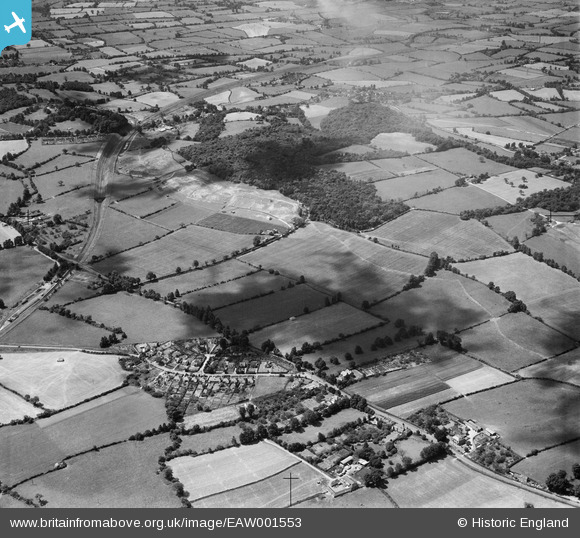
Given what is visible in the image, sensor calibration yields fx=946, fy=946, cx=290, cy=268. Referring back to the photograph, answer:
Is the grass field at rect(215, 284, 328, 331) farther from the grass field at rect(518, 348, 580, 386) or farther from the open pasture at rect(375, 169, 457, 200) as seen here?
the open pasture at rect(375, 169, 457, 200)

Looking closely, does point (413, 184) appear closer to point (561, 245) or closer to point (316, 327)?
point (561, 245)

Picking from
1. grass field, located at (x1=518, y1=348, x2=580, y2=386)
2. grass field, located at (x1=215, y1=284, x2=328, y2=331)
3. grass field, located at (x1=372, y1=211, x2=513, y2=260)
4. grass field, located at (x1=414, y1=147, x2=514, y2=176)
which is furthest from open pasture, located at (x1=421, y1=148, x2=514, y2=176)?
grass field, located at (x1=518, y1=348, x2=580, y2=386)

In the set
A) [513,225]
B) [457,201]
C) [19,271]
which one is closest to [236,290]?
[19,271]

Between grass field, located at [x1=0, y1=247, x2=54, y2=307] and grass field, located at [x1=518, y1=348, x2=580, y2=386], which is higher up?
grass field, located at [x1=518, y1=348, x2=580, y2=386]

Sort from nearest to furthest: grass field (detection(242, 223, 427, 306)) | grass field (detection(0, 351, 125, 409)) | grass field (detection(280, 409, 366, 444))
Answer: grass field (detection(280, 409, 366, 444)) < grass field (detection(0, 351, 125, 409)) < grass field (detection(242, 223, 427, 306))

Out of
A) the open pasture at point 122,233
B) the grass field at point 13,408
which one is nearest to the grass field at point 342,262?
the open pasture at point 122,233

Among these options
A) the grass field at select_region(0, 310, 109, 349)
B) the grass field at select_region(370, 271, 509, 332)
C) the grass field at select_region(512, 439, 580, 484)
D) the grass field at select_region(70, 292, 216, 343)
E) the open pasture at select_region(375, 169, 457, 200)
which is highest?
the open pasture at select_region(375, 169, 457, 200)

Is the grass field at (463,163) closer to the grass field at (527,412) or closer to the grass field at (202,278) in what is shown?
the grass field at (202,278)
